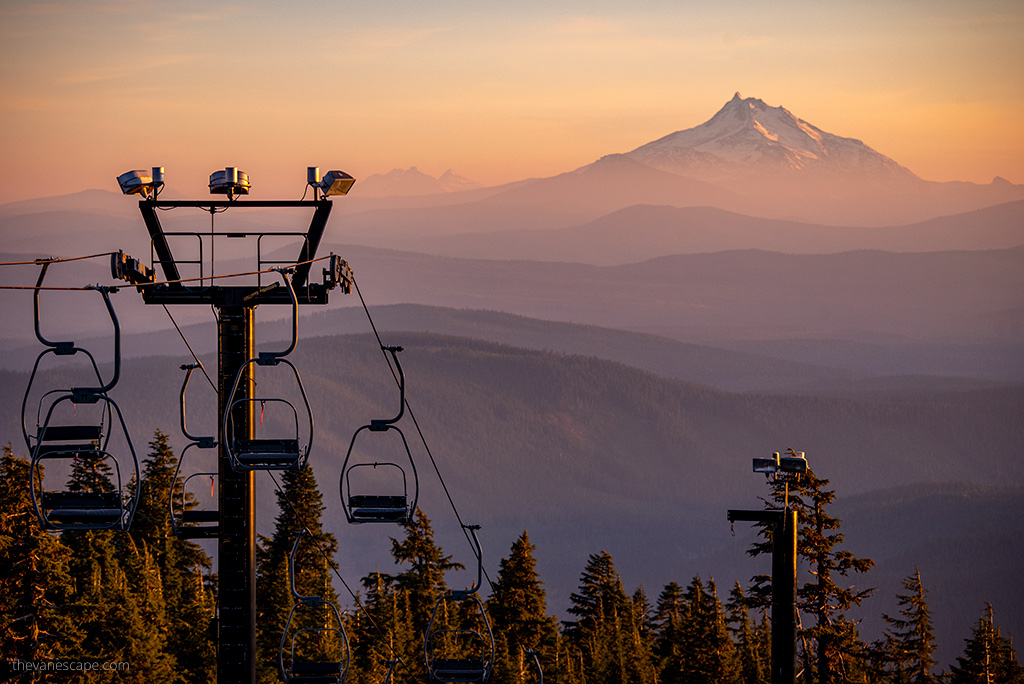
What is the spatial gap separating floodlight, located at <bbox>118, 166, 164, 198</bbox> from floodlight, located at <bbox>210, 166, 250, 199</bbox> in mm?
1198

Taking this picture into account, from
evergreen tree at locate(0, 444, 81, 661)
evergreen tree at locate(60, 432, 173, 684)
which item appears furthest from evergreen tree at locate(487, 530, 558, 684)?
evergreen tree at locate(0, 444, 81, 661)

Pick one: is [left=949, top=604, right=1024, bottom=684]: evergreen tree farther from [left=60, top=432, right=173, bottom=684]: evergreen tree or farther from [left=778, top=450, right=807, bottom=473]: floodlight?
[left=778, top=450, right=807, bottom=473]: floodlight

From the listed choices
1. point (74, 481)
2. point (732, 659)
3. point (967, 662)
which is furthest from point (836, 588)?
point (74, 481)

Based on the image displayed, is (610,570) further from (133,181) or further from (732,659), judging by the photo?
(133,181)

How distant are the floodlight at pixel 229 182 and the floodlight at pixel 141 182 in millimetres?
1198

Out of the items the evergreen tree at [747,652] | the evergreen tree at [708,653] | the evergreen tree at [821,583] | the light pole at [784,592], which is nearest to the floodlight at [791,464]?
the light pole at [784,592]

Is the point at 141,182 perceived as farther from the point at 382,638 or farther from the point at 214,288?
the point at 382,638

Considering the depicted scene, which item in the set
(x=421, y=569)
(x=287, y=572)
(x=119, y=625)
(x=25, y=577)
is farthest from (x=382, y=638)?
(x=25, y=577)

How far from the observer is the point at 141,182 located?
2633 cm

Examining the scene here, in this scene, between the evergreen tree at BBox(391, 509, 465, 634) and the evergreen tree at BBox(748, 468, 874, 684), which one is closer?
the evergreen tree at BBox(748, 468, 874, 684)

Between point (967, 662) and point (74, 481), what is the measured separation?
186 ft

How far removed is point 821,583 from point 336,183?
115 feet

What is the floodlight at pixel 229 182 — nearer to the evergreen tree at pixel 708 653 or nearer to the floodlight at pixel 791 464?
the floodlight at pixel 791 464

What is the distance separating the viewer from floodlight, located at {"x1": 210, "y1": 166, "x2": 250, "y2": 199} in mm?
26453
